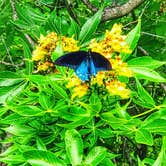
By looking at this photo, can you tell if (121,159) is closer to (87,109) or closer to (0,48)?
(0,48)

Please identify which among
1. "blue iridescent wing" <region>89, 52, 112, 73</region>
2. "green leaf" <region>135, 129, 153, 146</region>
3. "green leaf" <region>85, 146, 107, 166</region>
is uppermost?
"blue iridescent wing" <region>89, 52, 112, 73</region>

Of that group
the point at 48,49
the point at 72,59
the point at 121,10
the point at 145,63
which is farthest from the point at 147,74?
the point at 121,10

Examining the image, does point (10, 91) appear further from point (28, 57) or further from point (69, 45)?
point (69, 45)

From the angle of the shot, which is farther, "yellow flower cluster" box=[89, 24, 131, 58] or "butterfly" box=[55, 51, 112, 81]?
"yellow flower cluster" box=[89, 24, 131, 58]

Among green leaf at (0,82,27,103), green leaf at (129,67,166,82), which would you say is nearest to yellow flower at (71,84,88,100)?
green leaf at (129,67,166,82)

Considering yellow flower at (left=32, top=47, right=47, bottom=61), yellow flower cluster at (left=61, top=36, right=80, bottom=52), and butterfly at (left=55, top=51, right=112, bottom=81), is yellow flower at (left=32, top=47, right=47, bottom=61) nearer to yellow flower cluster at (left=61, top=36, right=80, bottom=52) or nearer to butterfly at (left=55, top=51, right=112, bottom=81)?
yellow flower cluster at (left=61, top=36, right=80, bottom=52)

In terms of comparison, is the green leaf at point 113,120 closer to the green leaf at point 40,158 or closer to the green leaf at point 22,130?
the green leaf at point 40,158

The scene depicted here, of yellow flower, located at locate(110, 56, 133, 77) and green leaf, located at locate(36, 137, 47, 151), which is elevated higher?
yellow flower, located at locate(110, 56, 133, 77)
